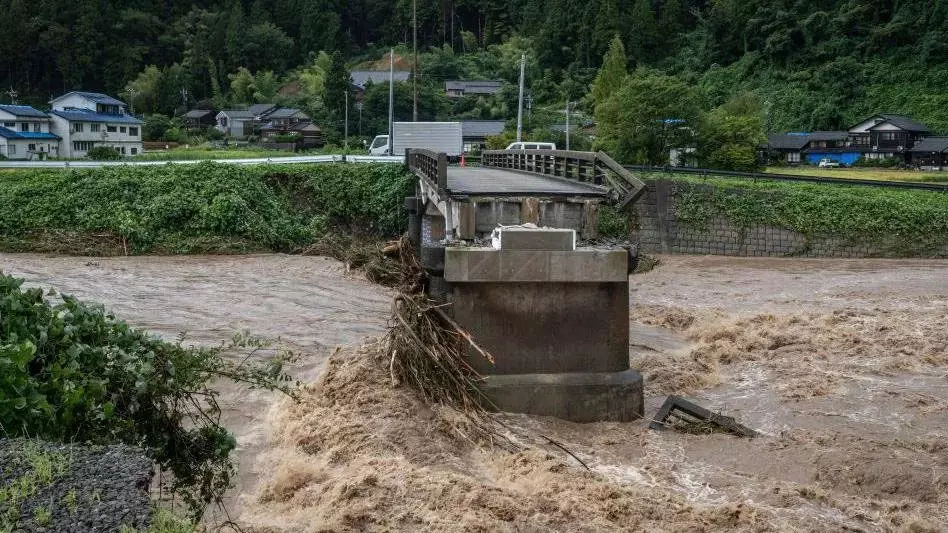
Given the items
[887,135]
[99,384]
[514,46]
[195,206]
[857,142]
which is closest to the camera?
[99,384]

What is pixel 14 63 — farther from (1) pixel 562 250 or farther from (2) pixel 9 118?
(1) pixel 562 250

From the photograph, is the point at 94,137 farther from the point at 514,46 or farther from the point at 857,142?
the point at 857,142

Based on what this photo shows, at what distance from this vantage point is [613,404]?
42.0 feet

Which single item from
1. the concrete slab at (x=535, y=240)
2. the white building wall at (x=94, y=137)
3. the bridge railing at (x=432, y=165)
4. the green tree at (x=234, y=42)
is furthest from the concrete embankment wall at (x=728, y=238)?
the green tree at (x=234, y=42)

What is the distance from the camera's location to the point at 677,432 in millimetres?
12508

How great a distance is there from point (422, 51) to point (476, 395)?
3969 inches

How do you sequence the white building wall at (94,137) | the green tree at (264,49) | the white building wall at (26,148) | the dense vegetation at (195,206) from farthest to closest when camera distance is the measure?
the green tree at (264,49) → the white building wall at (94,137) → the white building wall at (26,148) → the dense vegetation at (195,206)

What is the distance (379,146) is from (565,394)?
127ft

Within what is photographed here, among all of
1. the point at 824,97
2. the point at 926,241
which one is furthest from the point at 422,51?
the point at 926,241

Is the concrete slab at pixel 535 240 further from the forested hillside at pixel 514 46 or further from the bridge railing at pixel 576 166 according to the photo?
the forested hillside at pixel 514 46

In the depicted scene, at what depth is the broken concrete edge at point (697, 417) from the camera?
12539mm

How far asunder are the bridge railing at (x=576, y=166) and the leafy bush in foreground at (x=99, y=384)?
7364 mm

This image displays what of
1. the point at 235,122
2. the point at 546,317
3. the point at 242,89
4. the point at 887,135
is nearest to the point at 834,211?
the point at 546,317

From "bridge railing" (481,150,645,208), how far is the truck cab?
15.9m
